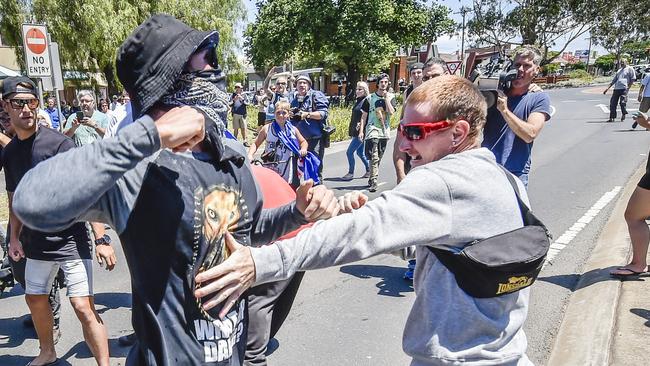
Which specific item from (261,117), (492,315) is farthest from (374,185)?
(492,315)

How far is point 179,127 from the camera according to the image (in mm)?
1250

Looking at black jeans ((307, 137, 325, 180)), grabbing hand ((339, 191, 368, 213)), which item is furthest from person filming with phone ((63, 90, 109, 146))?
grabbing hand ((339, 191, 368, 213))

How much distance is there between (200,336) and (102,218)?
1.64ft

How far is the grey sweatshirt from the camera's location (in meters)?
1.42

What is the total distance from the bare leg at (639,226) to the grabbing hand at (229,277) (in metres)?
4.19

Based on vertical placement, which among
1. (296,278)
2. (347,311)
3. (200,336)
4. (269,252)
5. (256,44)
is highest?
(256,44)

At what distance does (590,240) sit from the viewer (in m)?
5.93

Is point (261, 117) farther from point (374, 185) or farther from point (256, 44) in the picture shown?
point (256, 44)

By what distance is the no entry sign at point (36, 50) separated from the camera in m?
9.13

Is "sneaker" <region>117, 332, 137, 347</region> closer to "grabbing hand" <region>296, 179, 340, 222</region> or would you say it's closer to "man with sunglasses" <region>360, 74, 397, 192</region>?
"grabbing hand" <region>296, 179, 340, 222</region>

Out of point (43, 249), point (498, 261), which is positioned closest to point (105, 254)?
point (43, 249)

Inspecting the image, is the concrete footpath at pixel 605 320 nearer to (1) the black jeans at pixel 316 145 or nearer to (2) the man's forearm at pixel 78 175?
(2) the man's forearm at pixel 78 175

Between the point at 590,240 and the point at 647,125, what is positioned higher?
the point at 647,125

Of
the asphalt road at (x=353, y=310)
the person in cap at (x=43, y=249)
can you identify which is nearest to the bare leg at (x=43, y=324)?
the person in cap at (x=43, y=249)
